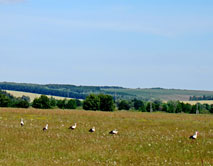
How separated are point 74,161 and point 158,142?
7181 millimetres

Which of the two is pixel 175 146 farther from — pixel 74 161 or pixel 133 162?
pixel 74 161

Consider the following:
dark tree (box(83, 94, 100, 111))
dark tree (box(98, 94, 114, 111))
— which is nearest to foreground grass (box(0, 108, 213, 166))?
dark tree (box(83, 94, 100, 111))

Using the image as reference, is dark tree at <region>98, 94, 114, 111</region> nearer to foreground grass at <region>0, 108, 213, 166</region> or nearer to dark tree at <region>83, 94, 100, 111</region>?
dark tree at <region>83, 94, 100, 111</region>

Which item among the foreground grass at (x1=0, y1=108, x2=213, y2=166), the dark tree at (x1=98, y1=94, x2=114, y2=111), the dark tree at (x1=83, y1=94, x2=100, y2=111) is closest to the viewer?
the foreground grass at (x1=0, y1=108, x2=213, y2=166)

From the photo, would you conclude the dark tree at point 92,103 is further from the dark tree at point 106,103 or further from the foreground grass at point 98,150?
the foreground grass at point 98,150

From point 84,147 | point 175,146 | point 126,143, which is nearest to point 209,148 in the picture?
point 175,146

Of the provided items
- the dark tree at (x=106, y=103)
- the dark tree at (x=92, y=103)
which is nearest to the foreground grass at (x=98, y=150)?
the dark tree at (x=92, y=103)

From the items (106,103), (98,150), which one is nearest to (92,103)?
(106,103)

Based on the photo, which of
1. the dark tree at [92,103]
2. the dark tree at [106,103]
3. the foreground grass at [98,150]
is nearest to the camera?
the foreground grass at [98,150]

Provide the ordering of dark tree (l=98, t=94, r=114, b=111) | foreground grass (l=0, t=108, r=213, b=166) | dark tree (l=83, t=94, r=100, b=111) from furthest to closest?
dark tree (l=98, t=94, r=114, b=111)
dark tree (l=83, t=94, r=100, b=111)
foreground grass (l=0, t=108, r=213, b=166)

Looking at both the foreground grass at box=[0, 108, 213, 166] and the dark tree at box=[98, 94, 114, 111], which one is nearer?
the foreground grass at box=[0, 108, 213, 166]

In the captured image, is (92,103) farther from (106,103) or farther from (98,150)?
(98,150)

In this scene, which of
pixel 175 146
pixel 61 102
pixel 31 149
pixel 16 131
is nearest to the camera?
pixel 31 149

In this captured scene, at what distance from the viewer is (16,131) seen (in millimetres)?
28297
